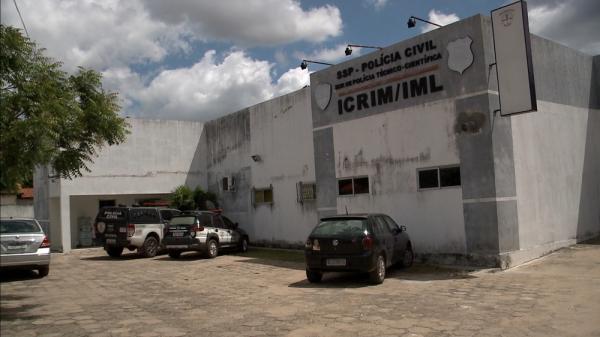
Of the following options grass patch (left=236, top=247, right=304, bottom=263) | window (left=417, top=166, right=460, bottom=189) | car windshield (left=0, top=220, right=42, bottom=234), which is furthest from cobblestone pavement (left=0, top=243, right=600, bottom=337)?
grass patch (left=236, top=247, right=304, bottom=263)

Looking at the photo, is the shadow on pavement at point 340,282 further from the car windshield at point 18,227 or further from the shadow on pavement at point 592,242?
the shadow on pavement at point 592,242

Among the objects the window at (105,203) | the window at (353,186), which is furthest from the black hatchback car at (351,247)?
the window at (105,203)

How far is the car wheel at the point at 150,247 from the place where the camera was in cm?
1978

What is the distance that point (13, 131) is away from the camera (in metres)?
8.54

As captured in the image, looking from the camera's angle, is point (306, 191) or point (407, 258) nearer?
point (407, 258)

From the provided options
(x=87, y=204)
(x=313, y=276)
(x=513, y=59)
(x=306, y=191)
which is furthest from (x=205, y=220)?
A: (x=513, y=59)

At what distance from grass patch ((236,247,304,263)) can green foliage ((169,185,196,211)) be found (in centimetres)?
401

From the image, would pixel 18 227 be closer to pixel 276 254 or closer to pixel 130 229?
pixel 130 229

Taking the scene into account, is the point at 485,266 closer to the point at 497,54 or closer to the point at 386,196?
the point at 386,196

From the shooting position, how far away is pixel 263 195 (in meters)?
22.1

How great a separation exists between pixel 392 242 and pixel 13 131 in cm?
831

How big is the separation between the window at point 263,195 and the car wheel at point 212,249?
10.8 ft

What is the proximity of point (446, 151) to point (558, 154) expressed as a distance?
12.2ft

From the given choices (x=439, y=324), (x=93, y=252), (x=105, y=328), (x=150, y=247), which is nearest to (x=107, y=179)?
(x=93, y=252)
